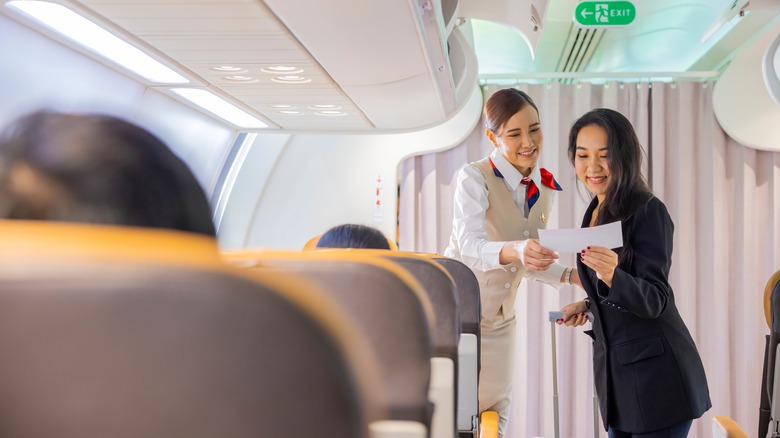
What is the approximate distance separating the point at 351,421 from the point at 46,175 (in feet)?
0.82

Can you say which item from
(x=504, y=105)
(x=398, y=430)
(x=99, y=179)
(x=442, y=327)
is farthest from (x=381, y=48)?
(x=99, y=179)

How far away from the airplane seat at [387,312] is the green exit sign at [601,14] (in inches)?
157

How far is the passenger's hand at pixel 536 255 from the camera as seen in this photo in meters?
2.98

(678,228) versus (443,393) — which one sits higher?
(678,228)

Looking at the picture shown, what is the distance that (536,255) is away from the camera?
3.00 meters

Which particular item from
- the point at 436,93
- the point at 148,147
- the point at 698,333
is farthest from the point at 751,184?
the point at 148,147

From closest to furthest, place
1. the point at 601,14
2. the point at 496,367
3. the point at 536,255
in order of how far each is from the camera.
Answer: the point at 536,255 < the point at 496,367 < the point at 601,14

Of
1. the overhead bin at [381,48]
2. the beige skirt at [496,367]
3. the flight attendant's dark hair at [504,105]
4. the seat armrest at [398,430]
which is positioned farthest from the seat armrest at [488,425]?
the seat armrest at [398,430]

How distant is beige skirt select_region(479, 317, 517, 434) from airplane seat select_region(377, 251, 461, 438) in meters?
1.85

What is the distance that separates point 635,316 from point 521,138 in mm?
1366

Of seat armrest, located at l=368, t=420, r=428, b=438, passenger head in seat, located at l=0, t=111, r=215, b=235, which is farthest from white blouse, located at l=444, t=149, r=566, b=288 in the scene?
passenger head in seat, located at l=0, t=111, r=215, b=235

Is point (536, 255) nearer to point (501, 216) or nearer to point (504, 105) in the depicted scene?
point (501, 216)

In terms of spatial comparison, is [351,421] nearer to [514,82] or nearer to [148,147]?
[148,147]

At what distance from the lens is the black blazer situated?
232 cm
